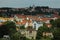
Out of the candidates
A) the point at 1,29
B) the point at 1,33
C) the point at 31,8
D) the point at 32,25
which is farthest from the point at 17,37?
the point at 31,8

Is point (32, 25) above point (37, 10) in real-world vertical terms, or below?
above

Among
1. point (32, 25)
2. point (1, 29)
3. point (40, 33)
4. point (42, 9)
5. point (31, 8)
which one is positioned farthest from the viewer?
point (42, 9)

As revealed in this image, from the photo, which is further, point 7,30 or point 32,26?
point 32,26

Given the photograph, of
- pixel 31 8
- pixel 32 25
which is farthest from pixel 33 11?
pixel 32 25

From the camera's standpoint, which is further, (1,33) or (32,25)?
(32,25)

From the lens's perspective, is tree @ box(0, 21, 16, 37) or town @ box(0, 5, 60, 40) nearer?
town @ box(0, 5, 60, 40)

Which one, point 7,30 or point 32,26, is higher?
point 7,30

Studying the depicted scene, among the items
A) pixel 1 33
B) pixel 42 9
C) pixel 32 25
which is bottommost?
pixel 42 9

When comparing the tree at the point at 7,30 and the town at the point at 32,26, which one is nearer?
the town at the point at 32,26

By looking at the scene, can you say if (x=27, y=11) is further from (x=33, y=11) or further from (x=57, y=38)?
(x=57, y=38)

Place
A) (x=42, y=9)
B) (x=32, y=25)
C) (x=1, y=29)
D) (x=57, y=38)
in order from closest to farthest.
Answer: (x=57, y=38)
(x=1, y=29)
(x=32, y=25)
(x=42, y=9)
